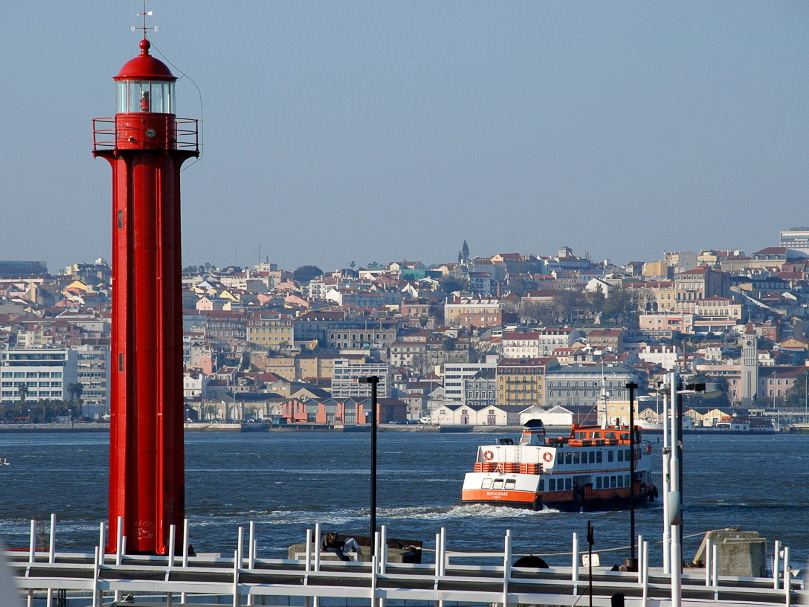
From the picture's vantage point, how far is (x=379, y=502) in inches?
1693

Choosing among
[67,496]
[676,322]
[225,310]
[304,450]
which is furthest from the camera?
[225,310]

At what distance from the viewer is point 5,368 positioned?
140 m

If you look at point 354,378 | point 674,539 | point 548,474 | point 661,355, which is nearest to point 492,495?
point 548,474

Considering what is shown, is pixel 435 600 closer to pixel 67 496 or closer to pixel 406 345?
pixel 67 496

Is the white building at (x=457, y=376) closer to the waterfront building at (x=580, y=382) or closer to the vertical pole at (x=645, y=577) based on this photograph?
the waterfront building at (x=580, y=382)

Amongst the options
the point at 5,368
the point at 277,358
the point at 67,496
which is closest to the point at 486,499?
the point at 67,496

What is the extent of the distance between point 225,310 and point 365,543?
181 metres

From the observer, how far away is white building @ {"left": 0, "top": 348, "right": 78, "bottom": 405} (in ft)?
453

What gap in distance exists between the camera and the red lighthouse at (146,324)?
43.0 ft

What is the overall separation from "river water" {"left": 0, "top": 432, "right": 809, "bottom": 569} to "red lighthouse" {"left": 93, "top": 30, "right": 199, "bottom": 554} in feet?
37.8

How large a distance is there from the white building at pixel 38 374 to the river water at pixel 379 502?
5205cm

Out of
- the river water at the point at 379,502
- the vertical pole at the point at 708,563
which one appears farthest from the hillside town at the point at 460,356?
the vertical pole at the point at 708,563

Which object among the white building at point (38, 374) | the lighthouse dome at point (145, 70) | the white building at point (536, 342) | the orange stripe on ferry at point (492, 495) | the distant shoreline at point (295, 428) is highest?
the lighthouse dome at point (145, 70)

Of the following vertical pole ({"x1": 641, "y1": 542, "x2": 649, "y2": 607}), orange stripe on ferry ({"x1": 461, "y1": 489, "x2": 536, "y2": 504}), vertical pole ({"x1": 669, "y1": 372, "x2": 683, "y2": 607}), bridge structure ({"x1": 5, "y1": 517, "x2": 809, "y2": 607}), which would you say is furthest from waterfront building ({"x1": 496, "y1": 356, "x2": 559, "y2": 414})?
vertical pole ({"x1": 669, "y1": 372, "x2": 683, "y2": 607})
